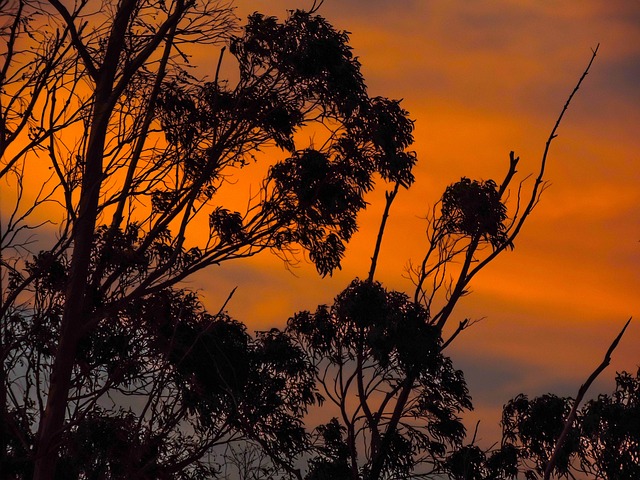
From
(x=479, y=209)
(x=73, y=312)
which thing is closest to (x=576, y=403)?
(x=73, y=312)

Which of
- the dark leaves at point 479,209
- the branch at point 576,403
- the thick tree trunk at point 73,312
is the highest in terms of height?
the dark leaves at point 479,209

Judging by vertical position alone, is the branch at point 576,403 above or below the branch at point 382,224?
below

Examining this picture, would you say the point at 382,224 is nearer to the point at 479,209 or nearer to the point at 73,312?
the point at 479,209

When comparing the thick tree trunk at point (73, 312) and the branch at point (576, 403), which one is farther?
the thick tree trunk at point (73, 312)

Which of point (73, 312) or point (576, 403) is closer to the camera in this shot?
point (576, 403)

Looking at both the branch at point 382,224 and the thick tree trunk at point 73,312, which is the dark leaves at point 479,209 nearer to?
the branch at point 382,224

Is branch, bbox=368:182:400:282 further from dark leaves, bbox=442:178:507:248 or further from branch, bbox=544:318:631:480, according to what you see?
branch, bbox=544:318:631:480

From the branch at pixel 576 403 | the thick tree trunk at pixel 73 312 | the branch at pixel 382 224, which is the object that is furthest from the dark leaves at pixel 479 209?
the branch at pixel 576 403

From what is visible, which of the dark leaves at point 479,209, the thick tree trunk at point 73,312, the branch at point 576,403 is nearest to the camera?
the branch at point 576,403

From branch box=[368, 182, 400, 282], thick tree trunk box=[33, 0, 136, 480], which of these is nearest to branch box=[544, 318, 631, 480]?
thick tree trunk box=[33, 0, 136, 480]

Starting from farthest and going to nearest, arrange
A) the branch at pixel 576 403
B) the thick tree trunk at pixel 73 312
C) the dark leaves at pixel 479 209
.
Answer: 1. the dark leaves at pixel 479 209
2. the thick tree trunk at pixel 73 312
3. the branch at pixel 576 403

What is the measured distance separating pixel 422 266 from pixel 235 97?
966 centimetres

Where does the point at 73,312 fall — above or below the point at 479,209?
below

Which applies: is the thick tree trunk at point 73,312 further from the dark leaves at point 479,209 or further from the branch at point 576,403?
the dark leaves at point 479,209
